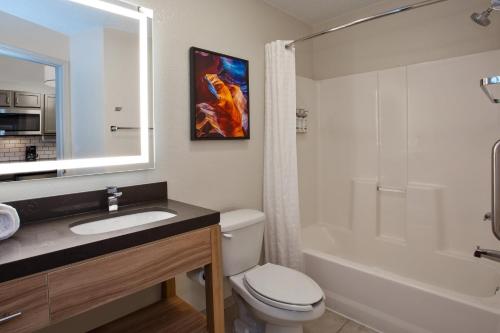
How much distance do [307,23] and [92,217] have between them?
2.58 m

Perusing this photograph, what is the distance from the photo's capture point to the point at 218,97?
6.80 feet

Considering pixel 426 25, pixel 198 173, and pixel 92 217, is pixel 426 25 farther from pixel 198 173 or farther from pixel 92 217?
pixel 92 217

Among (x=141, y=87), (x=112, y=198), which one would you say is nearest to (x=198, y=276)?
(x=112, y=198)

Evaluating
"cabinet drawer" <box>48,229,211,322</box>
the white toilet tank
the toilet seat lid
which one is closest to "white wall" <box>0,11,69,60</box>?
"cabinet drawer" <box>48,229,211,322</box>

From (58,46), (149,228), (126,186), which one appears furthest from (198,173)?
(58,46)

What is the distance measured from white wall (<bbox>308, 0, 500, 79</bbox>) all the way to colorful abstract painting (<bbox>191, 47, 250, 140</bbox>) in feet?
3.58

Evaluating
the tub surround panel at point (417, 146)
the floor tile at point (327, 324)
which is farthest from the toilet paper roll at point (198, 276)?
the tub surround panel at point (417, 146)

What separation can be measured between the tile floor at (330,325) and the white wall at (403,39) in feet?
6.67

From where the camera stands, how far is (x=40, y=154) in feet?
4.61

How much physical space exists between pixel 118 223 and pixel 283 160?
126cm

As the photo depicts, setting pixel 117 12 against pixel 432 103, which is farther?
pixel 432 103

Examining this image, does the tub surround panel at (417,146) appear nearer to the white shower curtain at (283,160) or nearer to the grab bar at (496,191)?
the white shower curtain at (283,160)

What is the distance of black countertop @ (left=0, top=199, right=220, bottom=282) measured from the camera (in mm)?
900

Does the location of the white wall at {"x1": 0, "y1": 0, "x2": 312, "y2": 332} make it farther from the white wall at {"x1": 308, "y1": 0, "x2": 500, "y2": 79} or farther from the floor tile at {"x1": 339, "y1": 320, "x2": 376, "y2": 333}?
the floor tile at {"x1": 339, "y1": 320, "x2": 376, "y2": 333}
